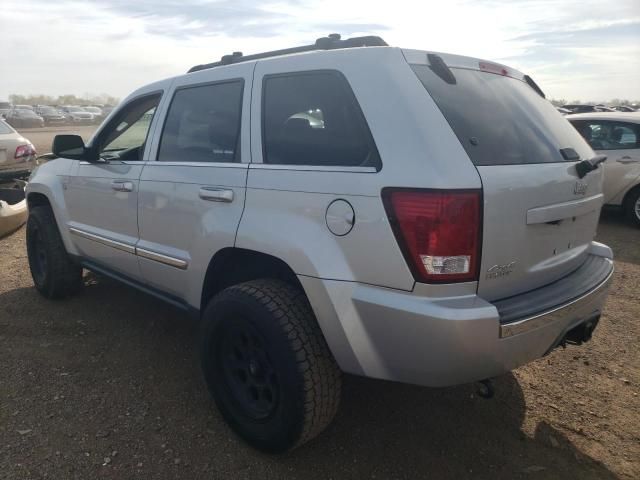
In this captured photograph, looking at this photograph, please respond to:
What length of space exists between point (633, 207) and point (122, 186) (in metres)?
7.10

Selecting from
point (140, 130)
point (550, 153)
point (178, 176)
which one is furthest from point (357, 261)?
point (140, 130)

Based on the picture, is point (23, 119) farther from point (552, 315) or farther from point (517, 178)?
point (552, 315)

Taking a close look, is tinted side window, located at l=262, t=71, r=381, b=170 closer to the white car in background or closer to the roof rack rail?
the roof rack rail

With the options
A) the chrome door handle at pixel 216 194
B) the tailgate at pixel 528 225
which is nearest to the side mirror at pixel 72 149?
the chrome door handle at pixel 216 194

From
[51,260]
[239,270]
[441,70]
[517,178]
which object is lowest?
[51,260]

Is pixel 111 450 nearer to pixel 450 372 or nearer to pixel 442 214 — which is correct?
pixel 450 372

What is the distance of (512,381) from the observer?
125 inches

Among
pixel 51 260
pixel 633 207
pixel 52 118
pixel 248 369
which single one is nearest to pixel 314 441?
pixel 248 369

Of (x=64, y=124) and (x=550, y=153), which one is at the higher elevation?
(x=550, y=153)

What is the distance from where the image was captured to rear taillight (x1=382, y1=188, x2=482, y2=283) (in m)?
1.89

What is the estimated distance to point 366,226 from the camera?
200 centimetres

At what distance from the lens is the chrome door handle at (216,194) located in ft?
8.43

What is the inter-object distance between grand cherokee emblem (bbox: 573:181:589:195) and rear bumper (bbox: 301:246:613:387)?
527 millimetres

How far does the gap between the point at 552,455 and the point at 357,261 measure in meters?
1.46
